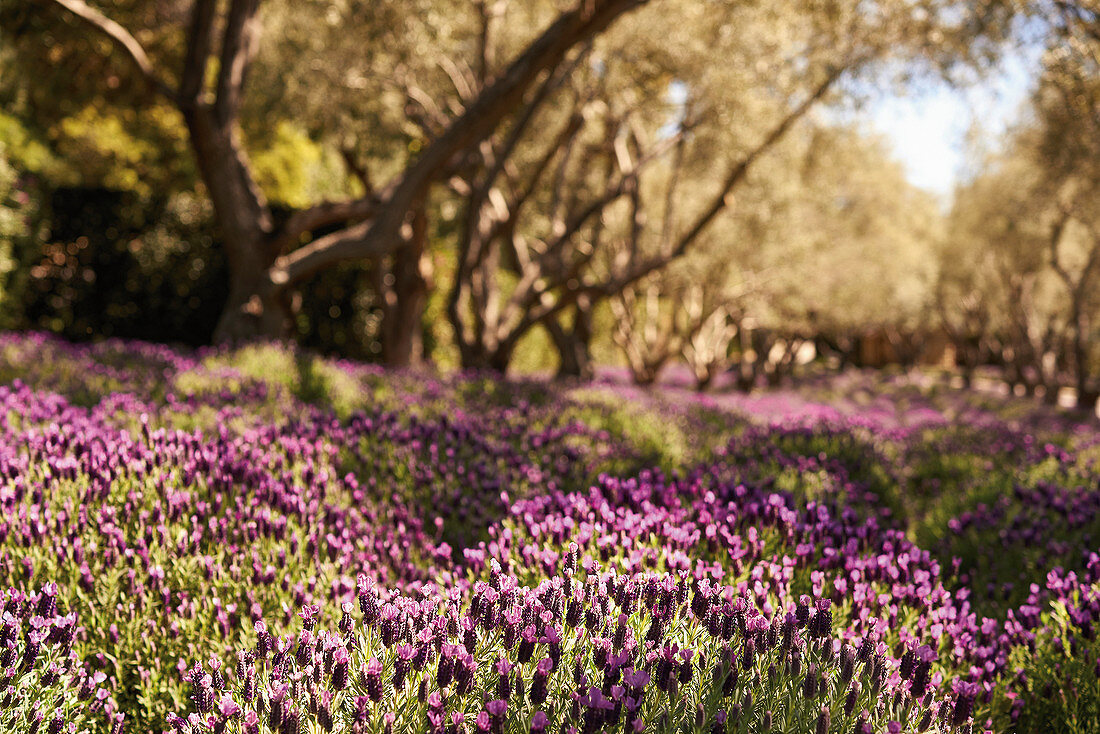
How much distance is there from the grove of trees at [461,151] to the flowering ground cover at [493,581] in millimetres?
4783

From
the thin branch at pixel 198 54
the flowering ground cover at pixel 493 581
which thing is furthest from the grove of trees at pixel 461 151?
the flowering ground cover at pixel 493 581

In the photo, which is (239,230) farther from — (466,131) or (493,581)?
(493,581)

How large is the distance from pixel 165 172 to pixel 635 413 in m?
17.2

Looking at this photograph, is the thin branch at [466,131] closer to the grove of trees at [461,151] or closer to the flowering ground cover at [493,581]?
the grove of trees at [461,151]

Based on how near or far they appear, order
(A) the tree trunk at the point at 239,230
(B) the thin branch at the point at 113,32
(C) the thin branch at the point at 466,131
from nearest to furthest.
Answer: (C) the thin branch at the point at 466,131, (B) the thin branch at the point at 113,32, (A) the tree trunk at the point at 239,230

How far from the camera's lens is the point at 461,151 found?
979 cm

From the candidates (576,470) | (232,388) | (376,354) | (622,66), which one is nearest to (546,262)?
(622,66)

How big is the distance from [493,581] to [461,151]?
8.53 m

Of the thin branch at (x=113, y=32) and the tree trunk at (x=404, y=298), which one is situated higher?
the thin branch at (x=113, y=32)

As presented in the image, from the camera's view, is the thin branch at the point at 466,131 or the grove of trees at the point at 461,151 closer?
the thin branch at the point at 466,131

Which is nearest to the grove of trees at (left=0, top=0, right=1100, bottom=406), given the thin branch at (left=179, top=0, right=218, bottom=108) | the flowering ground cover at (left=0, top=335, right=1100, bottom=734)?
the thin branch at (left=179, top=0, right=218, bottom=108)

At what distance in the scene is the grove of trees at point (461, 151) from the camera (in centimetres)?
931

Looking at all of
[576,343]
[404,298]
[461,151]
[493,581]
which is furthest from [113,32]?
[576,343]

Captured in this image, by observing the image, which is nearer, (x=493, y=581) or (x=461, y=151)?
(x=493, y=581)
